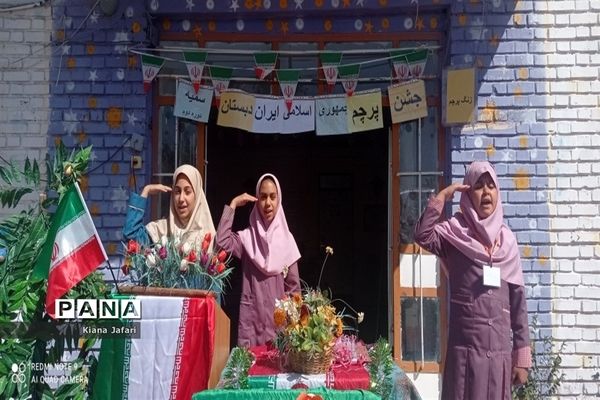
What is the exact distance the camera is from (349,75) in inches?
227

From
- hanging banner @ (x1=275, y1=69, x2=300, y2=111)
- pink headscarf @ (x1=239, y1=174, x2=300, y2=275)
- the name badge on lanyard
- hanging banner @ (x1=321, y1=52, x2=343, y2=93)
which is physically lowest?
the name badge on lanyard

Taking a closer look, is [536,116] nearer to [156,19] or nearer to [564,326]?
[564,326]

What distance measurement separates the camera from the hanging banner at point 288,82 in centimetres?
578

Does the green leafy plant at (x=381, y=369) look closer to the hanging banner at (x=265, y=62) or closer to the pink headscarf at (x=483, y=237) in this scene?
the pink headscarf at (x=483, y=237)


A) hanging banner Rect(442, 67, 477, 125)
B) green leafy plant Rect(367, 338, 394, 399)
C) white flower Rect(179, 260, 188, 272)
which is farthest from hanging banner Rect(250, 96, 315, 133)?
green leafy plant Rect(367, 338, 394, 399)

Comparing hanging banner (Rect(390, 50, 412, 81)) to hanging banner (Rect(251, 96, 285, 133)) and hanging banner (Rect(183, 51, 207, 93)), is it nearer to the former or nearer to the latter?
hanging banner (Rect(251, 96, 285, 133))

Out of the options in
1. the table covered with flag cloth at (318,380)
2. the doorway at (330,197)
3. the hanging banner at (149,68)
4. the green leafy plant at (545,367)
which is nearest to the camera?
the table covered with flag cloth at (318,380)

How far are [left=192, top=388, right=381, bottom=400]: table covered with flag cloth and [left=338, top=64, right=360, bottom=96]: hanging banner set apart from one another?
3.16 m

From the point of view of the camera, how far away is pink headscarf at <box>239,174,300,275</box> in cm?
460

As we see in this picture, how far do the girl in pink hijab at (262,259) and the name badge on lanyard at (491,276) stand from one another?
1.14 metres

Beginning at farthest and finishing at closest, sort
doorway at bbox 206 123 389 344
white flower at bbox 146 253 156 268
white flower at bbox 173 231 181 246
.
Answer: doorway at bbox 206 123 389 344
white flower at bbox 173 231 181 246
white flower at bbox 146 253 156 268

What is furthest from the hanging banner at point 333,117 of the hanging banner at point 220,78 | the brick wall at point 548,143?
the brick wall at point 548,143

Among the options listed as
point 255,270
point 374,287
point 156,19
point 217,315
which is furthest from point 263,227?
point 374,287

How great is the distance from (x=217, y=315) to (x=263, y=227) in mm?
1198
